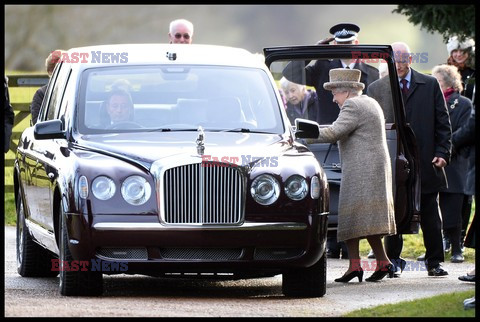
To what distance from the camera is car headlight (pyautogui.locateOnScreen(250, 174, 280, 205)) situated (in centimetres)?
1080

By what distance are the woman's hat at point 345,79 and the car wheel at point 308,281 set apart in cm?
204

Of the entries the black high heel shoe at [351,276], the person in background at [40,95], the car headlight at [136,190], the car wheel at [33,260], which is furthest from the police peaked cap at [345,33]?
the car headlight at [136,190]

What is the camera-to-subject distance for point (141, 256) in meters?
10.7

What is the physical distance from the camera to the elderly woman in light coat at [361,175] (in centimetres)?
1256

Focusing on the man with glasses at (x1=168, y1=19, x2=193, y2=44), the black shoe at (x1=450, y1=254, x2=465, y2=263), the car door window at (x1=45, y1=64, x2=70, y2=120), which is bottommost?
the black shoe at (x1=450, y1=254, x2=465, y2=263)

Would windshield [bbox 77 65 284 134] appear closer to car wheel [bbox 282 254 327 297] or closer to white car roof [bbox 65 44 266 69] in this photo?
white car roof [bbox 65 44 266 69]

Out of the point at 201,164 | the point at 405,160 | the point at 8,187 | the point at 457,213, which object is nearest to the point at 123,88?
the point at 201,164

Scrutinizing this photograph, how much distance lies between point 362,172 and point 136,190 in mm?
2583

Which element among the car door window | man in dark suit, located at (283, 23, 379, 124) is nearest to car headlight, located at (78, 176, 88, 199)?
the car door window

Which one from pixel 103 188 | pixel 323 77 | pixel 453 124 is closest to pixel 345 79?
pixel 323 77

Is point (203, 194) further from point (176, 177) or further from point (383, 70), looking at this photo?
point (383, 70)

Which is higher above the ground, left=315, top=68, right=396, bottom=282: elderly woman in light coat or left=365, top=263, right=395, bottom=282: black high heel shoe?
left=315, top=68, right=396, bottom=282: elderly woman in light coat

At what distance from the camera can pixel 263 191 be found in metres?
10.8

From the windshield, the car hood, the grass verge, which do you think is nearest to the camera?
the grass verge
